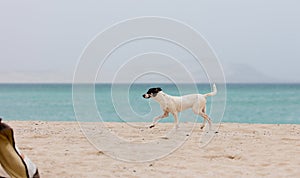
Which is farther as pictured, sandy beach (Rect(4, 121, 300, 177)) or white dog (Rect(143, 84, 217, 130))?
white dog (Rect(143, 84, 217, 130))

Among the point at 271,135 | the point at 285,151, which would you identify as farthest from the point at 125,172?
the point at 271,135

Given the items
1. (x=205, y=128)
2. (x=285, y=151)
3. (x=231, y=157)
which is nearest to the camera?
(x=231, y=157)

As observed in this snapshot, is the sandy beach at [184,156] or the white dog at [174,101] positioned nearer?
the sandy beach at [184,156]

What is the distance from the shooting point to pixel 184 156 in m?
9.73

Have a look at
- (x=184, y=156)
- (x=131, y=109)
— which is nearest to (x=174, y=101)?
(x=131, y=109)

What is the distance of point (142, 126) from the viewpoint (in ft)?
48.7

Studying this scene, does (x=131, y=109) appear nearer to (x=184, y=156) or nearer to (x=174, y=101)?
(x=174, y=101)

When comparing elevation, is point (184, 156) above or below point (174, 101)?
below

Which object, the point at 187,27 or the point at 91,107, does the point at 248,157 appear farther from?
the point at 91,107

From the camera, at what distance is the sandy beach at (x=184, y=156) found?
827 cm

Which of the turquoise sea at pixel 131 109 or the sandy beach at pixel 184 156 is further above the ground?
the turquoise sea at pixel 131 109

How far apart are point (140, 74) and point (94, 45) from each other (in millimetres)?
1503

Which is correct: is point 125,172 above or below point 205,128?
below

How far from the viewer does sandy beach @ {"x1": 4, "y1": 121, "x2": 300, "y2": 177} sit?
27.1 feet
